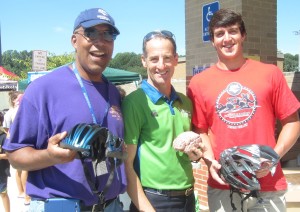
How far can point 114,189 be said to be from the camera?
2.74m

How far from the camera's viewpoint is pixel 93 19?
267 centimetres

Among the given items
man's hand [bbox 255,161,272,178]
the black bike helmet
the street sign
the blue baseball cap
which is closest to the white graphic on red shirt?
the black bike helmet

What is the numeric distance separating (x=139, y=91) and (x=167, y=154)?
546mm

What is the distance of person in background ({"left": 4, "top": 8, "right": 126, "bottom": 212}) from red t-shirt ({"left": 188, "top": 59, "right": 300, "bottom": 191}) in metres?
0.88

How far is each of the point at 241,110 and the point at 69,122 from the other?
1369 millimetres

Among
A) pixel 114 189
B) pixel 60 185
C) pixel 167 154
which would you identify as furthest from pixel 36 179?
pixel 167 154

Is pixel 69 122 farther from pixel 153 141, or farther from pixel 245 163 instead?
pixel 245 163

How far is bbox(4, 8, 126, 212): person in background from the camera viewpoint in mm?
2492

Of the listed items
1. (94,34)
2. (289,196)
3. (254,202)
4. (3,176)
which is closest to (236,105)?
(254,202)

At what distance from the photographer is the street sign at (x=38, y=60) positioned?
1304cm

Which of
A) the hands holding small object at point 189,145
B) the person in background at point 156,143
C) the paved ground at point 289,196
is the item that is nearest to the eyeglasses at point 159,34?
the person in background at point 156,143

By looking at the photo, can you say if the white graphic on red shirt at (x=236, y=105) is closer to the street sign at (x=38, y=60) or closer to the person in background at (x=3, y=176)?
the person in background at (x=3, y=176)

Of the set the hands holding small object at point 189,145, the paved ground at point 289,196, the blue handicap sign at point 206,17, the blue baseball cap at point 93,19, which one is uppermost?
the blue handicap sign at point 206,17

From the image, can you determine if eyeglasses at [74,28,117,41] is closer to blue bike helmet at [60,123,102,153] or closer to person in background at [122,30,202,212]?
person in background at [122,30,202,212]
